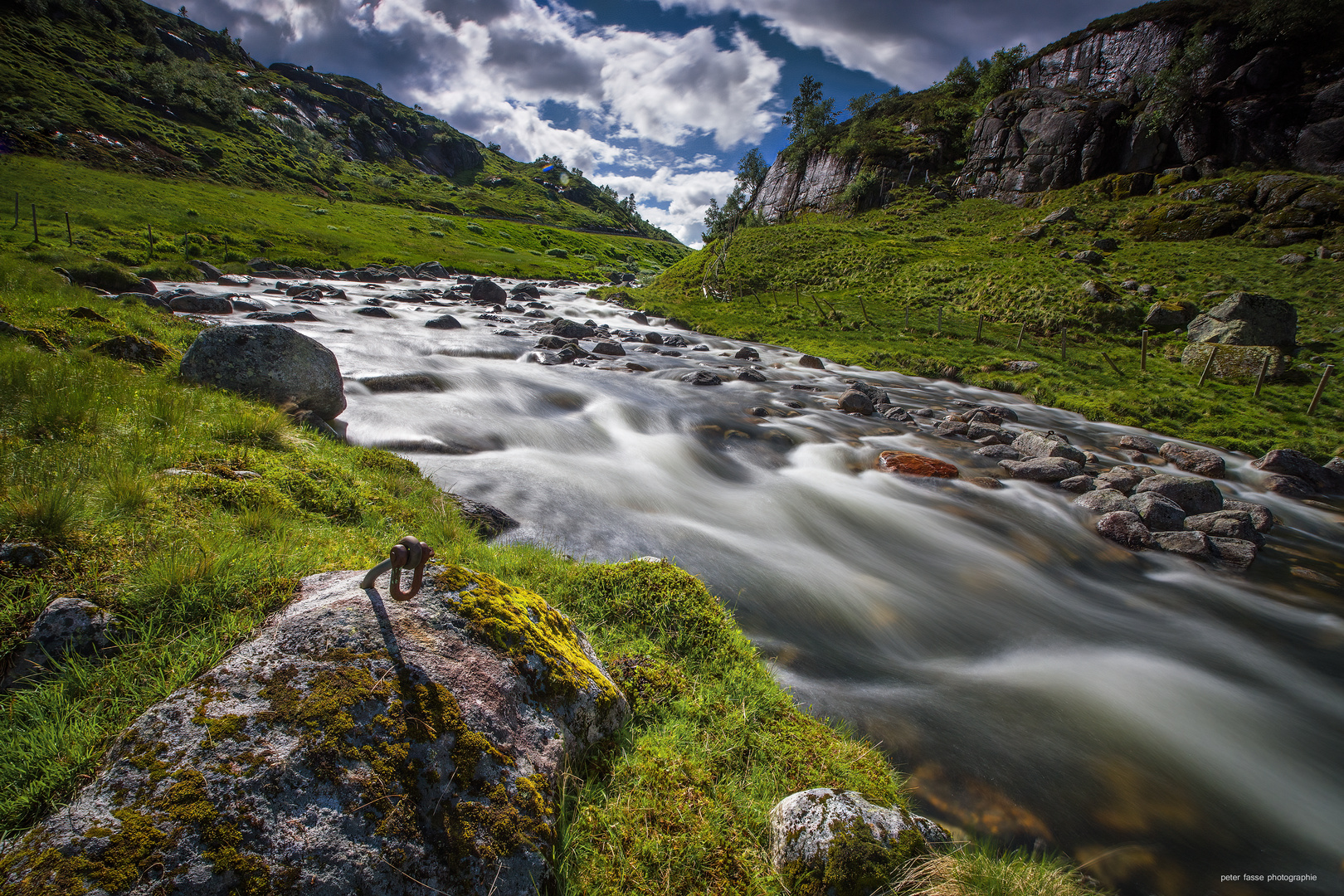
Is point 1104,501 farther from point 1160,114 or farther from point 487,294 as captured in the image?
point 1160,114

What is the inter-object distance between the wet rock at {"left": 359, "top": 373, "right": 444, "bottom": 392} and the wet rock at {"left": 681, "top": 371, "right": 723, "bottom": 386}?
11058 millimetres

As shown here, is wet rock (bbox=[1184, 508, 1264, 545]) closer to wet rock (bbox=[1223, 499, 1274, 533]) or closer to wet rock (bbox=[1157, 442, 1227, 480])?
wet rock (bbox=[1223, 499, 1274, 533])

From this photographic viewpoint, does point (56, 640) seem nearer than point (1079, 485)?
Yes

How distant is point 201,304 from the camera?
25.1 m

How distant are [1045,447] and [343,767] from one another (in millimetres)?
19356

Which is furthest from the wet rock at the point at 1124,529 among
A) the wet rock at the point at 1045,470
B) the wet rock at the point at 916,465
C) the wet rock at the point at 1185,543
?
the wet rock at the point at 916,465

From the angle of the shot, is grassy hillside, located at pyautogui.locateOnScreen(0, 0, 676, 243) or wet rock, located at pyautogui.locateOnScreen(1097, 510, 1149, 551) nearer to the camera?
wet rock, located at pyautogui.locateOnScreen(1097, 510, 1149, 551)

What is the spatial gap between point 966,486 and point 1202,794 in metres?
9.18

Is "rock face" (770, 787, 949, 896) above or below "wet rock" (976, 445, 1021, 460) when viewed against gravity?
below

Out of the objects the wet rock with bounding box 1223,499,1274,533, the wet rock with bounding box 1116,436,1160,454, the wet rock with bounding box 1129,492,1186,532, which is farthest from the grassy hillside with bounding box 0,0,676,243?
the wet rock with bounding box 1223,499,1274,533

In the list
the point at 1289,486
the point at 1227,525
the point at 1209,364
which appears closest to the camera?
the point at 1227,525

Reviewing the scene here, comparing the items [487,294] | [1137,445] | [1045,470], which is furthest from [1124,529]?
[487,294]

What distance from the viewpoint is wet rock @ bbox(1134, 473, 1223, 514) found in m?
13.1

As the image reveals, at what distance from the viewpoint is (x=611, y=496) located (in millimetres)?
11102
